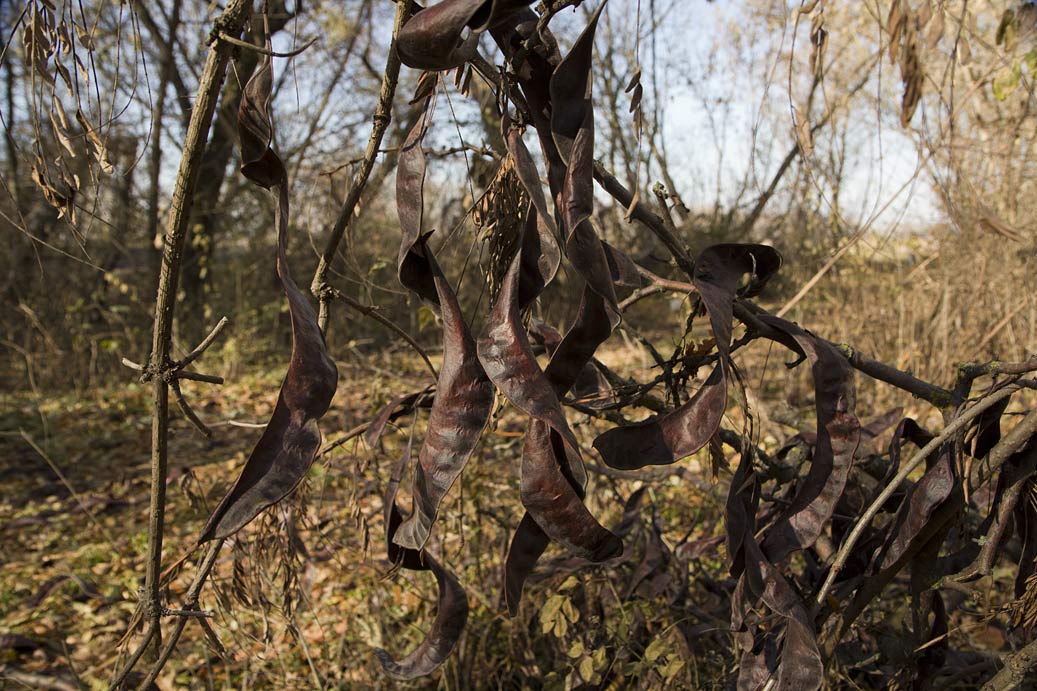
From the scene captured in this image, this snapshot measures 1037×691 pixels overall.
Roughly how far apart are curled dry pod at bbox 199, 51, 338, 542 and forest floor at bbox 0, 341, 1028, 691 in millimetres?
390

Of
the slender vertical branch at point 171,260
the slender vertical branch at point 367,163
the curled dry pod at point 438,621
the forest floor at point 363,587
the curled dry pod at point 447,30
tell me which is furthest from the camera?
the forest floor at point 363,587

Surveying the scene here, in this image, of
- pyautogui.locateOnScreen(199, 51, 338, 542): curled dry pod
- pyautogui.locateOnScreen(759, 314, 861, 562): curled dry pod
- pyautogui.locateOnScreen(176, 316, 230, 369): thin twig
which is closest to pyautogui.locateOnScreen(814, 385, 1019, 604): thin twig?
pyautogui.locateOnScreen(759, 314, 861, 562): curled dry pod

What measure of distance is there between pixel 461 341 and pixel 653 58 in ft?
25.8

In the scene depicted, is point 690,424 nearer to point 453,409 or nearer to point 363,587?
point 453,409

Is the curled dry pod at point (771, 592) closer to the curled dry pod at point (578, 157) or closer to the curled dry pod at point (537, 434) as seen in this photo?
the curled dry pod at point (537, 434)

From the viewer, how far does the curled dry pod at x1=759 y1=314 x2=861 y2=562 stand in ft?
3.80

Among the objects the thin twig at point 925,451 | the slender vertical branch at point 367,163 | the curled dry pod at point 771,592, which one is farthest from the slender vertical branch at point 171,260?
the thin twig at point 925,451

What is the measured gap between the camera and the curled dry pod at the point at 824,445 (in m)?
1.16

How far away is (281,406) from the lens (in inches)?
36.0

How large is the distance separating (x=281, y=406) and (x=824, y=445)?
77cm

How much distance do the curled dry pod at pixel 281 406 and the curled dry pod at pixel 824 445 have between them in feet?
2.24

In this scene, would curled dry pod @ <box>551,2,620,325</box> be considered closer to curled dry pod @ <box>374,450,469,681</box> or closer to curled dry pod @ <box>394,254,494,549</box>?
curled dry pod @ <box>394,254,494,549</box>

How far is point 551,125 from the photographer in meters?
0.91

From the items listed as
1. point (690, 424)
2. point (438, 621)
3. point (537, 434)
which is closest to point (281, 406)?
point (537, 434)
